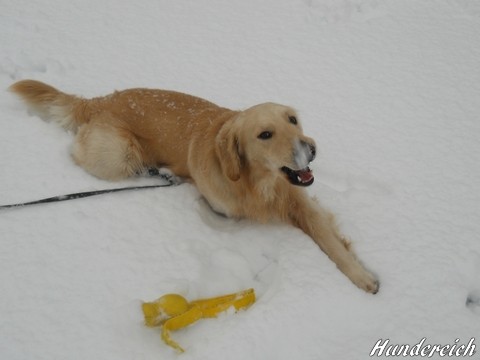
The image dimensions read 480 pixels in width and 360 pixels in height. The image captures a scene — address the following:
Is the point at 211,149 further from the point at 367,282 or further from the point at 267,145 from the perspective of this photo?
the point at 367,282

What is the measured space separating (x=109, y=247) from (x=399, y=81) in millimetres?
3632

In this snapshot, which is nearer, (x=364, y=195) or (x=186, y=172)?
(x=364, y=195)

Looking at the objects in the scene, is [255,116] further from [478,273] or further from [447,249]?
[478,273]

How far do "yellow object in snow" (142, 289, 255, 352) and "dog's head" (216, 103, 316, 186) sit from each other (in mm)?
859

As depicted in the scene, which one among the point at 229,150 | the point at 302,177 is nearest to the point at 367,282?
the point at 302,177

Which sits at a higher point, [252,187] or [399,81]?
[399,81]

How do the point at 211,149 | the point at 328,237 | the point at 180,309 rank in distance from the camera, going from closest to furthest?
1. the point at 180,309
2. the point at 328,237
3. the point at 211,149

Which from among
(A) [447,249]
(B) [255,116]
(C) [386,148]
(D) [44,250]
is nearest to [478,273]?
(A) [447,249]

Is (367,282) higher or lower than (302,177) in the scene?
lower

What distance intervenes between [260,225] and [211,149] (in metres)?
0.72

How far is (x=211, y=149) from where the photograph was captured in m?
2.97

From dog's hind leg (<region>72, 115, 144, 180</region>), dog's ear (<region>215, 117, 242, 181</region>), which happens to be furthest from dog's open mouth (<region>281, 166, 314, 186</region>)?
dog's hind leg (<region>72, 115, 144, 180</region>)

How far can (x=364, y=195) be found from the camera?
3172mm

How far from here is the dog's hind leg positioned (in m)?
3.38
